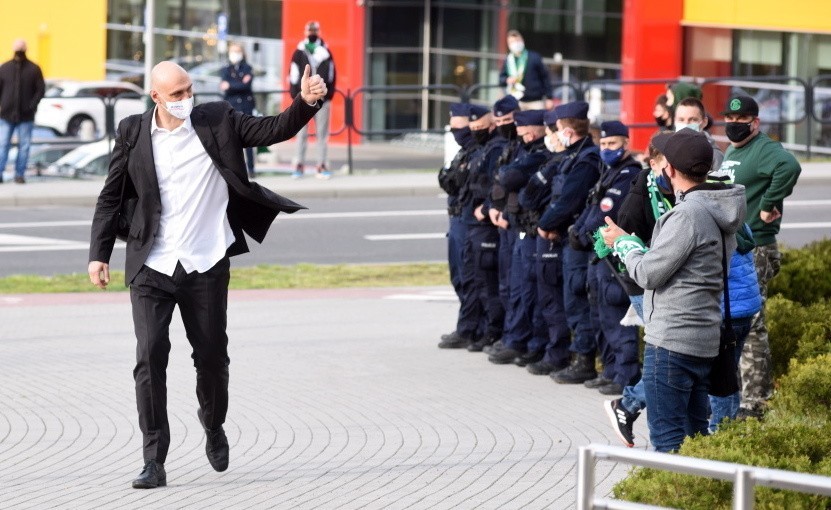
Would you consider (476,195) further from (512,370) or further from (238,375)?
(238,375)

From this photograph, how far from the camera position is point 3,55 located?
44250 millimetres

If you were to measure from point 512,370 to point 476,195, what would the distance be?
48.4 inches

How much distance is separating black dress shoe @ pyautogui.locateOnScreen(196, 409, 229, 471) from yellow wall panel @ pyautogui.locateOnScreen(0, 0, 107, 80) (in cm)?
3671

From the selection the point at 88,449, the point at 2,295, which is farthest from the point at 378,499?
the point at 2,295

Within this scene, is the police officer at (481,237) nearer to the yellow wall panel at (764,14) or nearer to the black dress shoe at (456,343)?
the black dress shoe at (456,343)

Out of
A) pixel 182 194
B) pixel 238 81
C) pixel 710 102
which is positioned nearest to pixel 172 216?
pixel 182 194

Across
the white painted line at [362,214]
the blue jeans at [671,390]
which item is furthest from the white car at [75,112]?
the blue jeans at [671,390]

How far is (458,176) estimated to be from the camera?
1075cm

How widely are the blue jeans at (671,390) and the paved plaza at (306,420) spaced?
555 millimetres

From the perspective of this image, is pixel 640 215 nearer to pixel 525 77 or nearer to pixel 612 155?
pixel 612 155

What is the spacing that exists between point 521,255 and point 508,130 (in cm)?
90

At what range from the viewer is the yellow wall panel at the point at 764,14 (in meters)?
27.0

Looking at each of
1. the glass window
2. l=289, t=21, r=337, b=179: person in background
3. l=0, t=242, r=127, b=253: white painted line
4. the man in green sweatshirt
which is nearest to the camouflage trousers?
the man in green sweatshirt

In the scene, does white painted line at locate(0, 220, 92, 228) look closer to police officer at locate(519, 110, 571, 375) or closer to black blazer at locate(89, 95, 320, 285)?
police officer at locate(519, 110, 571, 375)
